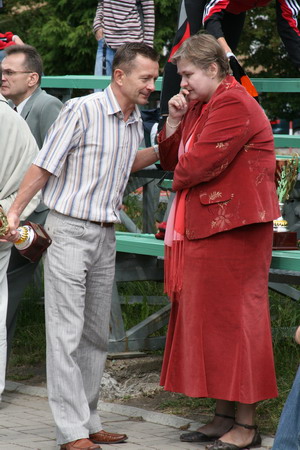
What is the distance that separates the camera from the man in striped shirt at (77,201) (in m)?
5.29

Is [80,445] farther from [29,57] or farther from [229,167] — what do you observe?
[29,57]

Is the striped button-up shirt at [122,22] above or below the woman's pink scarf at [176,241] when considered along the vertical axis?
above

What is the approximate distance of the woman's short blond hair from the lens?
5.19 metres

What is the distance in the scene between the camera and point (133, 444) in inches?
220

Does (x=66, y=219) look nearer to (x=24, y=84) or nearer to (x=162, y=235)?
(x=162, y=235)

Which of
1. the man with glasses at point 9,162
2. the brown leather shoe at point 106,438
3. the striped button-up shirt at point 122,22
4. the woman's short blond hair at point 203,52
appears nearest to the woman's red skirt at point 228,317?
the brown leather shoe at point 106,438

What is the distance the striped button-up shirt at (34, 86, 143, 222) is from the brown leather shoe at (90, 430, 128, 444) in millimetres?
1177

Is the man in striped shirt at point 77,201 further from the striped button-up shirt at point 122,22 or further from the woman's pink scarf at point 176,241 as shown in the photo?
the striped button-up shirt at point 122,22

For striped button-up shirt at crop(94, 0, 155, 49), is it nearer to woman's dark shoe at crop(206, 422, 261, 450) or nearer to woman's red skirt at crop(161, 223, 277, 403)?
woman's red skirt at crop(161, 223, 277, 403)

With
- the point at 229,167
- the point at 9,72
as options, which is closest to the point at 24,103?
the point at 9,72

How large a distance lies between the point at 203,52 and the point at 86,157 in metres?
0.79

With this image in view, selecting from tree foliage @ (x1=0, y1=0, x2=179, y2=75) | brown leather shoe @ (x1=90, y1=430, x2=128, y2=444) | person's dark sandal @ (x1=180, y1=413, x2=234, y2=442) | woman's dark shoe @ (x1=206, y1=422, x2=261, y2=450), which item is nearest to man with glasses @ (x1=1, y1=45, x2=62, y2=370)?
brown leather shoe @ (x1=90, y1=430, x2=128, y2=444)

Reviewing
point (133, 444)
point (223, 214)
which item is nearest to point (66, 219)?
point (223, 214)

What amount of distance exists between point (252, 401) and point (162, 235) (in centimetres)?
137
